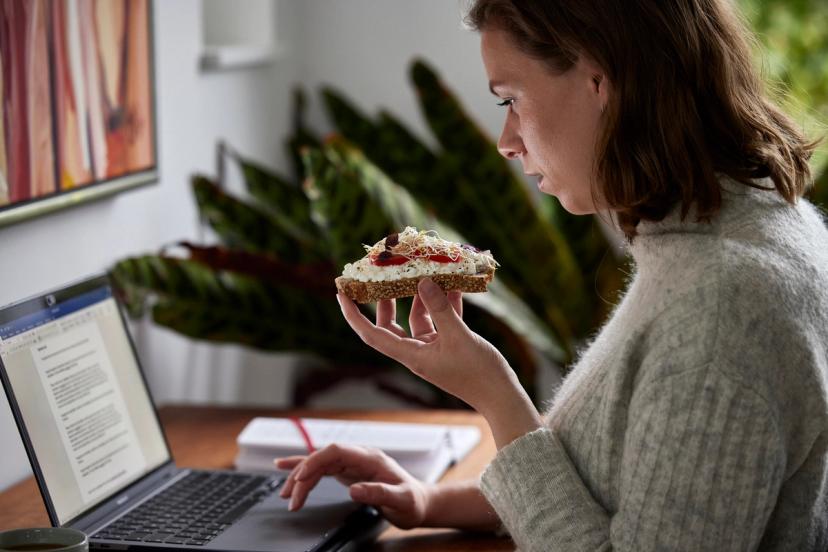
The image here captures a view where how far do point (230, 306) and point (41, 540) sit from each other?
41.8 inches

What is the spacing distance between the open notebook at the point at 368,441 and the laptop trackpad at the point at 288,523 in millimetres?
174

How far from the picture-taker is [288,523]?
4.53ft

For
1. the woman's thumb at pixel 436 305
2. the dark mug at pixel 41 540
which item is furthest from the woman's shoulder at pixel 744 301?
the dark mug at pixel 41 540

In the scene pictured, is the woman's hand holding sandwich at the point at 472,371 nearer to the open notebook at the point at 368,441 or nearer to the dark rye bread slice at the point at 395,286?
the dark rye bread slice at the point at 395,286

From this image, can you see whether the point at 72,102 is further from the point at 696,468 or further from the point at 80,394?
the point at 696,468

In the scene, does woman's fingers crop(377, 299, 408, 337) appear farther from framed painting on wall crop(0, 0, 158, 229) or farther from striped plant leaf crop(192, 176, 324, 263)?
striped plant leaf crop(192, 176, 324, 263)

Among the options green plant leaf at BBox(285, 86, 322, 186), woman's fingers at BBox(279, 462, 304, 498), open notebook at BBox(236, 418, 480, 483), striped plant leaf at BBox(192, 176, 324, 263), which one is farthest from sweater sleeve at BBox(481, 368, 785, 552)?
green plant leaf at BBox(285, 86, 322, 186)

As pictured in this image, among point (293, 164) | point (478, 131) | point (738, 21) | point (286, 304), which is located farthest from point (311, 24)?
point (738, 21)

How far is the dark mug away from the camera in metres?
1.08

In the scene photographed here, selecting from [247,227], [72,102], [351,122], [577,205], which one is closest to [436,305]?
[577,205]

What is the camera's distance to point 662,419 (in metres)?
1.02

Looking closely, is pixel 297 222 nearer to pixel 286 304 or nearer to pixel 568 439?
pixel 286 304

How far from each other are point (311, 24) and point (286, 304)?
1198 millimetres

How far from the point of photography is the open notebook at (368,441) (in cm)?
167
